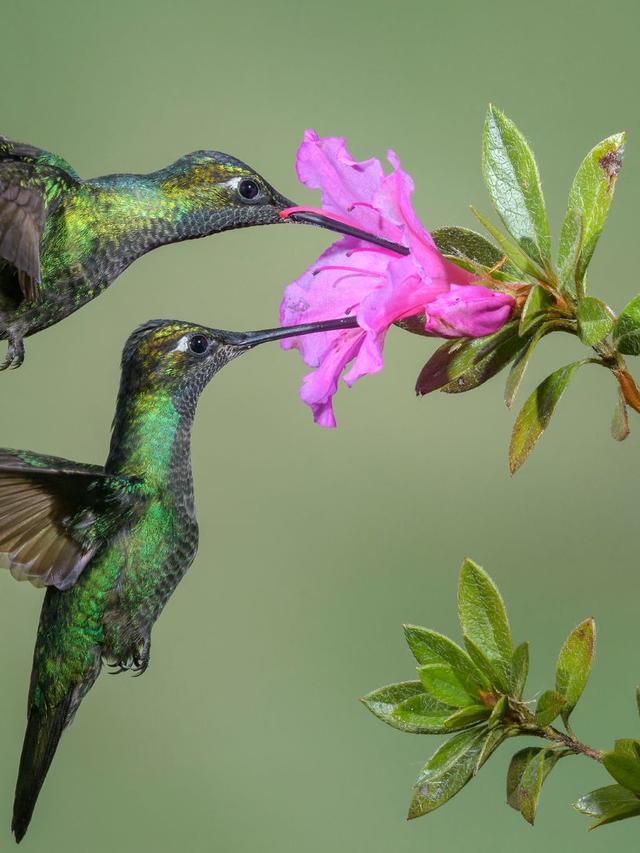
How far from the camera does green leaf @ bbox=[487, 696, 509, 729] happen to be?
1.74ft

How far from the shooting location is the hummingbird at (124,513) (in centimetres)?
58

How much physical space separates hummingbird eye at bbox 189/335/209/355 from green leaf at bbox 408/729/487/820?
0.86 feet

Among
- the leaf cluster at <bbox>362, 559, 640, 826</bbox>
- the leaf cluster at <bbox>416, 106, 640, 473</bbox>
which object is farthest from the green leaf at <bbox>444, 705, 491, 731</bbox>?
the leaf cluster at <bbox>416, 106, 640, 473</bbox>

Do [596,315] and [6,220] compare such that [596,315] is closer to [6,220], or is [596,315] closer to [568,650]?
[568,650]

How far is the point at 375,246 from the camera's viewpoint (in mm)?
576

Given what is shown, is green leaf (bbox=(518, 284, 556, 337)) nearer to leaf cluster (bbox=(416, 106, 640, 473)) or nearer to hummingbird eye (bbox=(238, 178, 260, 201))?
leaf cluster (bbox=(416, 106, 640, 473))

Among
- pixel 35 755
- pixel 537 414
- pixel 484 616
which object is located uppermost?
pixel 537 414

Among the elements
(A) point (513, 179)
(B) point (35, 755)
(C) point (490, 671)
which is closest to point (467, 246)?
(A) point (513, 179)

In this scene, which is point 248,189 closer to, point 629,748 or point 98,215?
point 98,215

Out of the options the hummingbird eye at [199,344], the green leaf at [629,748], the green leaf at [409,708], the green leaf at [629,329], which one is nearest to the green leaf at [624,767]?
the green leaf at [629,748]

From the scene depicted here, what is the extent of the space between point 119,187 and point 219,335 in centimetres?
13

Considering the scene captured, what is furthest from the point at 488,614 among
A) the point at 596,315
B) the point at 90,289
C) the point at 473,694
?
the point at 90,289

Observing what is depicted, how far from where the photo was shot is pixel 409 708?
562mm

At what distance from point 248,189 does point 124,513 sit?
0.71 feet
